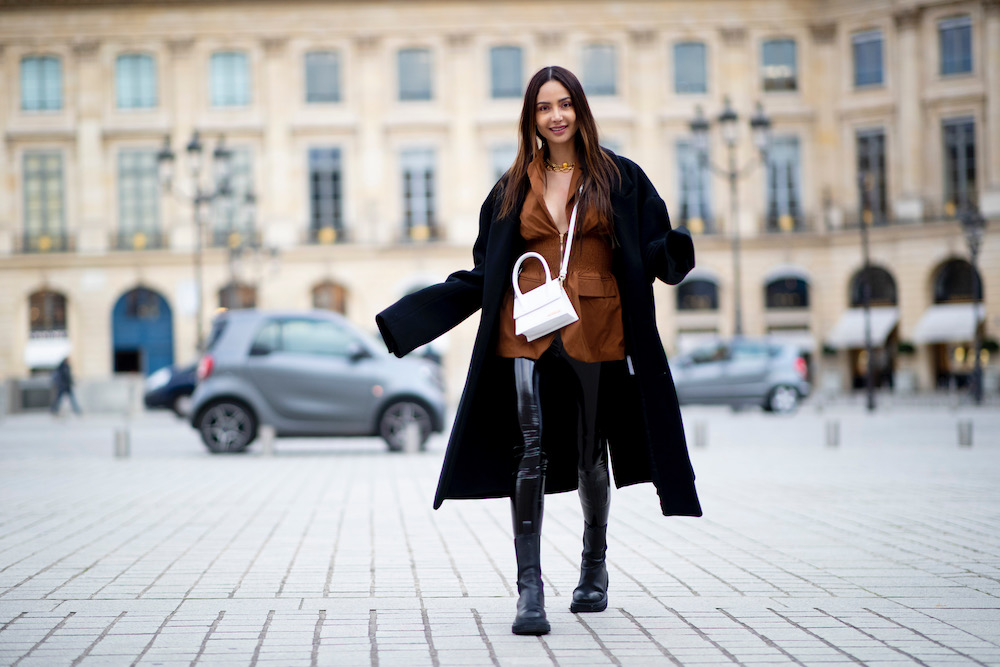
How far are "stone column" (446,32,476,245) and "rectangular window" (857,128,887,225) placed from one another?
13.1 m

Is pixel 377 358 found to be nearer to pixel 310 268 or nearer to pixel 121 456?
pixel 121 456

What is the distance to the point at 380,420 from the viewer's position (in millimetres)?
16531

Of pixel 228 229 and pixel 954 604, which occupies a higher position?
pixel 228 229

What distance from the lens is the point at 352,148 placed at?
47.7m

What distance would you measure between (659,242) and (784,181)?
43.9m

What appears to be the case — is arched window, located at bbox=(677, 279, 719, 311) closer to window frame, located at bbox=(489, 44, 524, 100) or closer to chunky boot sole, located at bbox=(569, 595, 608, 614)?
window frame, located at bbox=(489, 44, 524, 100)

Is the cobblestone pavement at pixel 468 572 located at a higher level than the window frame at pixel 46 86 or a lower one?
lower

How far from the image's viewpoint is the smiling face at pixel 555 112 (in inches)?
207

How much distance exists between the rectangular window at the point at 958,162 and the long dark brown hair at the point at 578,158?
41427 mm

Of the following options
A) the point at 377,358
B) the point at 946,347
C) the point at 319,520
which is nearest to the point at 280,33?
the point at 946,347

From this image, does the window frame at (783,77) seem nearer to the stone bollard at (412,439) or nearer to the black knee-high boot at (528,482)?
the stone bollard at (412,439)

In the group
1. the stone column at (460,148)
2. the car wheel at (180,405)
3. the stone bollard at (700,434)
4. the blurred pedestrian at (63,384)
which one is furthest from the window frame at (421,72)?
the stone bollard at (700,434)

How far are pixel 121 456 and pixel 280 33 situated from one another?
111ft

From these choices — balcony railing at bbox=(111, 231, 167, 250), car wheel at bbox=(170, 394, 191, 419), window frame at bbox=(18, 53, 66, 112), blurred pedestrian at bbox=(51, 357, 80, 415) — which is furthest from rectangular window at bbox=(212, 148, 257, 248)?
car wheel at bbox=(170, 394, 191, 419)
